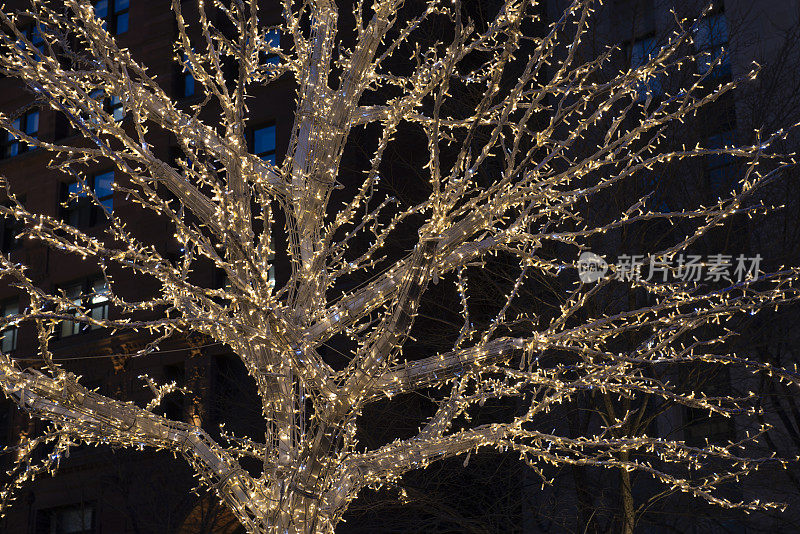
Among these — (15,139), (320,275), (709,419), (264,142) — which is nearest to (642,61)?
(709,419)

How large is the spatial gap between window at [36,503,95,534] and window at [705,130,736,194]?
1693 centimetres

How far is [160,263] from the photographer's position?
5.48 m

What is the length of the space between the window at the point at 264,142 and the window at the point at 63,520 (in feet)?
32.3

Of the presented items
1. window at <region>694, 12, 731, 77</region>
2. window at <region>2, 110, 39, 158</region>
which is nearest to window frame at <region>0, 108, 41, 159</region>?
window at <region>2, 110, 39, 158</region>

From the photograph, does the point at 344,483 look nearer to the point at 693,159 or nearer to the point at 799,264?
the point at 799,264

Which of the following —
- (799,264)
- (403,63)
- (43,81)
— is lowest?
(43,81)

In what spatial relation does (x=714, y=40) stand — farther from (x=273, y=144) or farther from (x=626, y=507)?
(x=273, y=144)

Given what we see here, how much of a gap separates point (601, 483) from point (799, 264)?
159 inches

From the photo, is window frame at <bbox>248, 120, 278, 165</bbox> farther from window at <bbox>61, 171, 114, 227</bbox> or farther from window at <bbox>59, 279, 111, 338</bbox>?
window at <bbox>59, 279, 111, 338</bbox>

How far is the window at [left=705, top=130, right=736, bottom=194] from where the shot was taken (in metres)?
13.0

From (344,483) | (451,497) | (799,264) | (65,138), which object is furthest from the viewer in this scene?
(65,138)

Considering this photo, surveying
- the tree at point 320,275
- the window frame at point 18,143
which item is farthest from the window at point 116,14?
the tree at point 320,275

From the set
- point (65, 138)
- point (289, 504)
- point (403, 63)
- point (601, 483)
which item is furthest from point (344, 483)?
point (65, 138)

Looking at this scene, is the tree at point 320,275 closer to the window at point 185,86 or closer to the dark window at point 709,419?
the dark window at point 709,419
